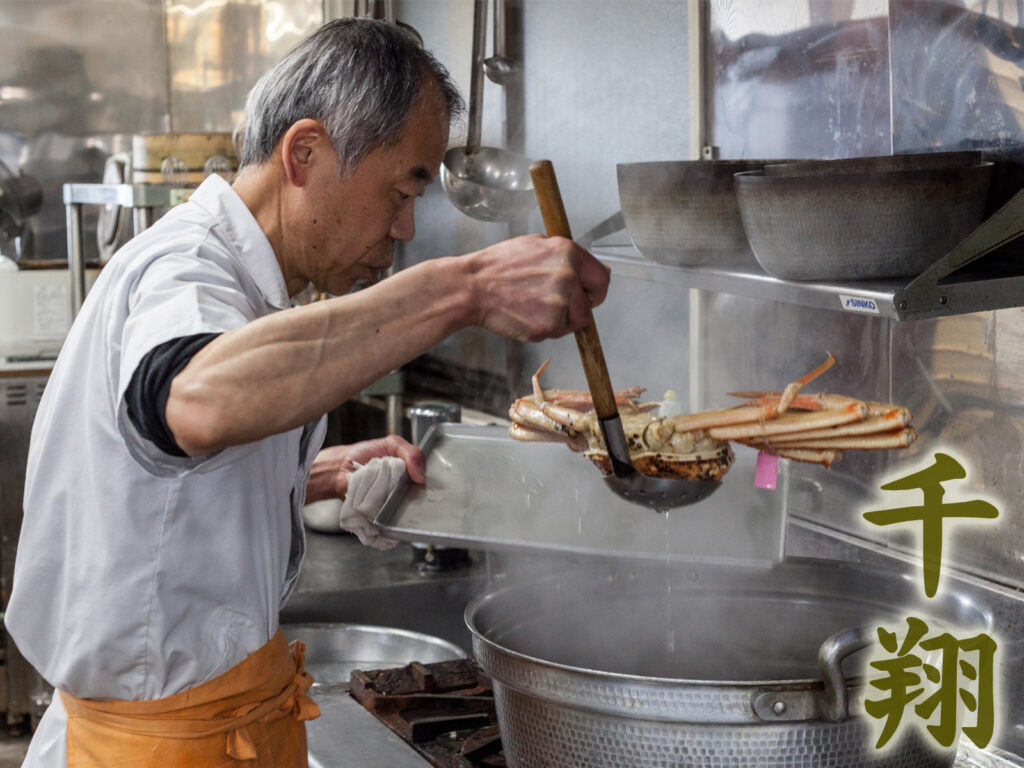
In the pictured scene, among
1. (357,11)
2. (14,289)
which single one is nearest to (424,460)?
(357,11)

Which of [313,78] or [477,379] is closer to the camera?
[313,78]

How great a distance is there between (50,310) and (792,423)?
329cm

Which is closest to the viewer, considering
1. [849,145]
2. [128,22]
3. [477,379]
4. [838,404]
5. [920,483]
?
[838,404]

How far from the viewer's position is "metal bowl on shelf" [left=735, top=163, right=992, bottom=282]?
4.43 feet

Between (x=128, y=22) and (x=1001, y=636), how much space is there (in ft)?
15.7

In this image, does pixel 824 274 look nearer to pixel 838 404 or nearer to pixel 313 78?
pixel 838 404

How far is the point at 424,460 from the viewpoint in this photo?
212 centimetres

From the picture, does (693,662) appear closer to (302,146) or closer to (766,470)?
(766,470)

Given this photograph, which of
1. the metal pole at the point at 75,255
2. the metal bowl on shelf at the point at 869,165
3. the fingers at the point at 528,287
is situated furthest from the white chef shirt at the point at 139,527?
the metal pole at the point at 75,255

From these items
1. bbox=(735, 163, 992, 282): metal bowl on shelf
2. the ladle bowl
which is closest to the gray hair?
bbox=(735, 163, 992, 282): metal bowl on shelf

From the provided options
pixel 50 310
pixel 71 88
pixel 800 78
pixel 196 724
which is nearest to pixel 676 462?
pixel 196 724

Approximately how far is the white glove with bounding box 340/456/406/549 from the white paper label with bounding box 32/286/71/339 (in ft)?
8.25

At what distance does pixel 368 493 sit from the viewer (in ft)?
6.58

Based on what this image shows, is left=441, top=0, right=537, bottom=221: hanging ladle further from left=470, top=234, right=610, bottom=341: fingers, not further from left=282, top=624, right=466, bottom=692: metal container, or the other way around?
left=470, top=234, right=610, bottom=341: fingers
